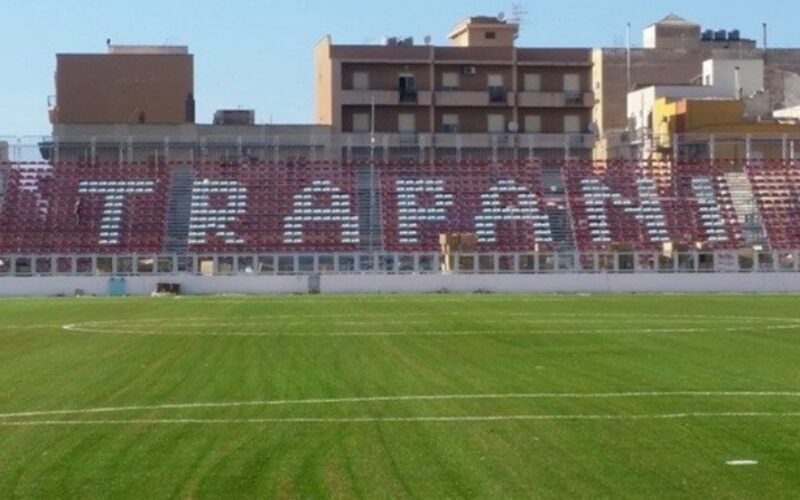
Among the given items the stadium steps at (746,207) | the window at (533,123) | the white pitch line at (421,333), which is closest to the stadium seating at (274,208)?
the stadium steps at (746,207)

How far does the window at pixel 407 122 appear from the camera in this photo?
126m

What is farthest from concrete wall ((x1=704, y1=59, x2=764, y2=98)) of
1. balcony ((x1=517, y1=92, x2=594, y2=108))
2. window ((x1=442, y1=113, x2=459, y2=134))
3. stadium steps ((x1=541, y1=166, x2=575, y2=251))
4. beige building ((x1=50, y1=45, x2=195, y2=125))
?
beige building ((x1=50, y1=45, x2=195, y2=125))

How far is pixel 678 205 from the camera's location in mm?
91438

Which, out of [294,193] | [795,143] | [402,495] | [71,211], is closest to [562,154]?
[795,143]

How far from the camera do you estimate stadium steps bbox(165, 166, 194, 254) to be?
289 ft

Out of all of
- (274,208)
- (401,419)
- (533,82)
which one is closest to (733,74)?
(533,82)

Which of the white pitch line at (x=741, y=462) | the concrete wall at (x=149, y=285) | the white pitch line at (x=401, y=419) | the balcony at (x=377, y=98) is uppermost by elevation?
the balcony at (x=377, y=98)

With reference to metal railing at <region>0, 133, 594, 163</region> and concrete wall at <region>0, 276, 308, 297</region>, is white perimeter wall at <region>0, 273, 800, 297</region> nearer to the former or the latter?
concrete wall at <region>0, 276, 308, 297</region>

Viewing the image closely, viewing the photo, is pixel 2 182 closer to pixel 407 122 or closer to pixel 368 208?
pixel 368 208

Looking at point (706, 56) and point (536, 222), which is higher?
point (706, 56)

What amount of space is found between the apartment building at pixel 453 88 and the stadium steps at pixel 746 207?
3085 centimetres

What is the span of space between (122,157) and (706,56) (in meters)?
51.8

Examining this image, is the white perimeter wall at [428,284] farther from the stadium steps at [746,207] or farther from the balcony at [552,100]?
the balcony at [552,100]

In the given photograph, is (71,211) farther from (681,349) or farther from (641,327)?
(681,349)
